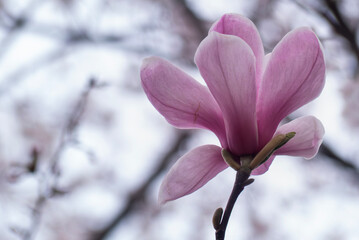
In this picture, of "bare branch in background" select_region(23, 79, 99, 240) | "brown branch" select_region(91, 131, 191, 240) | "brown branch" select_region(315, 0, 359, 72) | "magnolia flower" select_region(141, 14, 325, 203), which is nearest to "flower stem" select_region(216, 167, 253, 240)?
"magnolia flower" select_region(141, 14, 325, 203)

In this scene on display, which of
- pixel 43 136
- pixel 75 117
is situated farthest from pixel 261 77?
pixel 43 136

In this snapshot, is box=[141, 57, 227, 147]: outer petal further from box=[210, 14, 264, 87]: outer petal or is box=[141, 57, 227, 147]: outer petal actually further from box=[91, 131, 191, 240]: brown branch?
box=[91, 131, 191, 240]: brown branch

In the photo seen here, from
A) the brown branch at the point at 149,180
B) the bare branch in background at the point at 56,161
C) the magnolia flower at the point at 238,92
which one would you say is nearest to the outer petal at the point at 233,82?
the magnolia flower at the point at 238,92

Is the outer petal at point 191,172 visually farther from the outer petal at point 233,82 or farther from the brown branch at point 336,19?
the brown branch at point 336,19

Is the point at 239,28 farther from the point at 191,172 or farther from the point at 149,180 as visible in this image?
the point at 149,180

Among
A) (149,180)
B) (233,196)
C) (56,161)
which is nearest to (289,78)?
(233,196)

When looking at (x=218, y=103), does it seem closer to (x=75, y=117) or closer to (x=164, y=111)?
(x=164, y=111)
